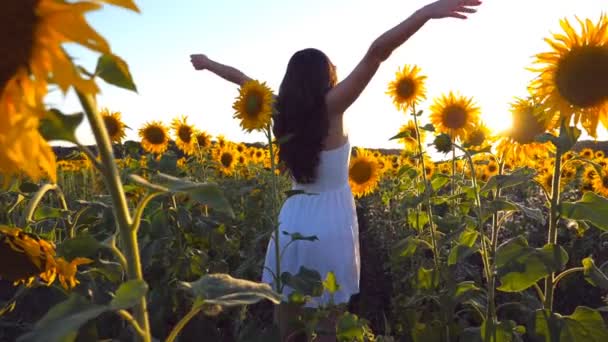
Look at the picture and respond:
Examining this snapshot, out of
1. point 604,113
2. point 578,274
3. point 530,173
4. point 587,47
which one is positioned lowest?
point 578,274

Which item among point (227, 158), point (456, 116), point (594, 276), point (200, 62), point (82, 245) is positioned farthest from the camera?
point (227, 158)

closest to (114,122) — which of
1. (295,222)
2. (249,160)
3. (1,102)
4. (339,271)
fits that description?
(295,222)

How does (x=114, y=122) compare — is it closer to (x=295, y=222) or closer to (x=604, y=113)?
(x=295, y=222)

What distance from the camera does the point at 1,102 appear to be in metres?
0.80

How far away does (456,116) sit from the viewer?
378cm

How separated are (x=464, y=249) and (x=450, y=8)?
1003 mm

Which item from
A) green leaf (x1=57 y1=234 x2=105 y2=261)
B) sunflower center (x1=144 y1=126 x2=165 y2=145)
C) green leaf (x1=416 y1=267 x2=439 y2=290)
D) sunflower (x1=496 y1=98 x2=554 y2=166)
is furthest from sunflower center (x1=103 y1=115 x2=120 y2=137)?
green leaf (x1=57 y1=234 x2=105 y2=261)

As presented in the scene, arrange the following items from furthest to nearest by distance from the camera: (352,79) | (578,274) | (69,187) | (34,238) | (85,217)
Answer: (69,187)
(578,274)
(352,79)
(85,217)
(34,238)

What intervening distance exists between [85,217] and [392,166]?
5322mm

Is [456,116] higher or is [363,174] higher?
[456,116]

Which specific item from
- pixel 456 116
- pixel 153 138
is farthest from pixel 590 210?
pixel 153 138

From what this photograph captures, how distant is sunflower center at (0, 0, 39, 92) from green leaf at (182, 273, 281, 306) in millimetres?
400

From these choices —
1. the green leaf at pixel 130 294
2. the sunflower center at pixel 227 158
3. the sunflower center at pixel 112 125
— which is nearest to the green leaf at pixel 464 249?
the green leaf at pixel 130 294

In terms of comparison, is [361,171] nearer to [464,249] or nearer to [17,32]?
[464,249]
